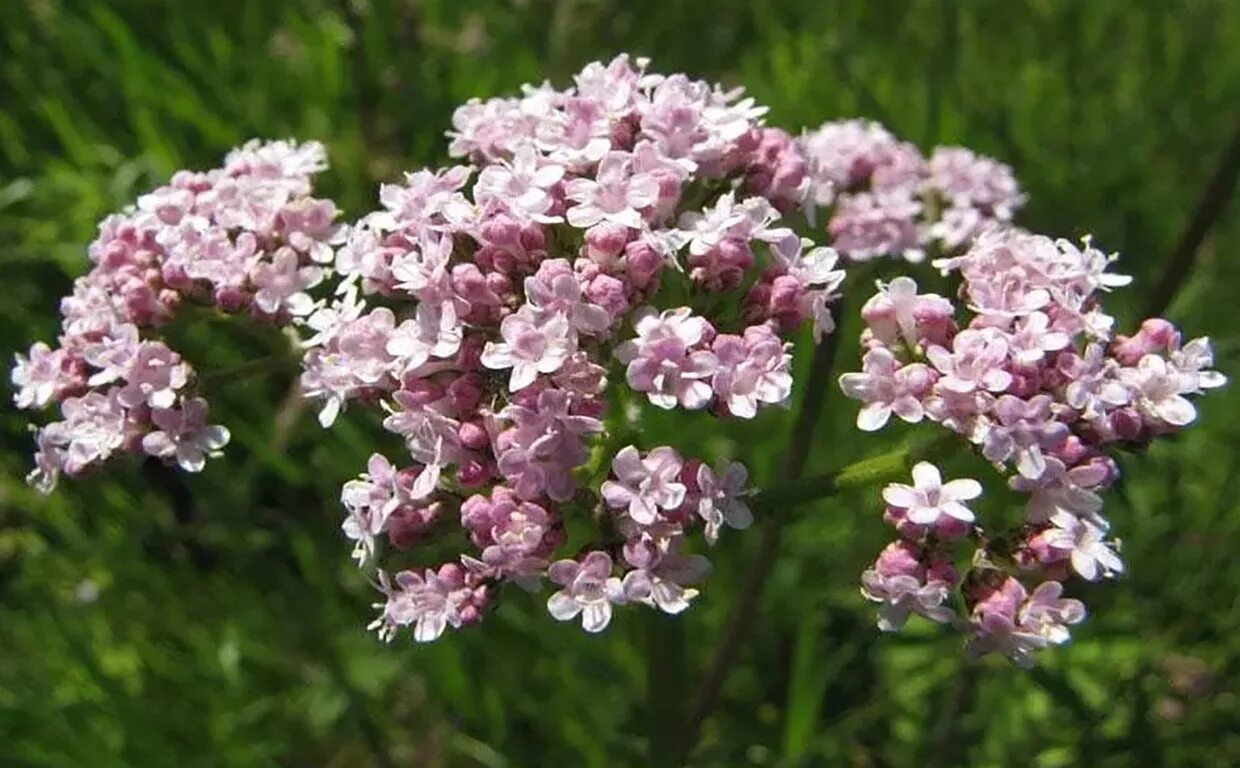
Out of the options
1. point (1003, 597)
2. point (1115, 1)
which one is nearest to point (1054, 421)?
point (1003, 597)

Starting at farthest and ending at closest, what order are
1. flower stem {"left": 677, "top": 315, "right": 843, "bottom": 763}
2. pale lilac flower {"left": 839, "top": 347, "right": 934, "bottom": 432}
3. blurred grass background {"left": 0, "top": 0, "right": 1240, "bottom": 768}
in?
blurred grass background {"left": 0, "top": 0, "right": 1240, "bottom": 768}
flower stem {"left": 677, "top": 315, "right": 843, "bottom": 763}
pale lilac flower {"left": 839, "top": 347, "right": 934, "bottom": 432}

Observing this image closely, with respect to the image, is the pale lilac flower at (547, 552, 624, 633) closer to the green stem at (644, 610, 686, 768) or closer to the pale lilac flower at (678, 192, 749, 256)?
the green stem at (644, 610, 686, 768)

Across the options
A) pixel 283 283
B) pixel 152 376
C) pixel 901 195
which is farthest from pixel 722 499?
pixel 901 195

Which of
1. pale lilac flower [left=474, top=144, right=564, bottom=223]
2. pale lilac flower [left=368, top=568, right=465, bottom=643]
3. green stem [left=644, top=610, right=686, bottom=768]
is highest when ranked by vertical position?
pale lilac flower [left=474, top=144, right=564, bottom=223]

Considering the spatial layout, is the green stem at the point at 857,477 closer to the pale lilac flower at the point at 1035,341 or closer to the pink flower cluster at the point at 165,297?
→ the pale lilac flower at the point at 1035,341

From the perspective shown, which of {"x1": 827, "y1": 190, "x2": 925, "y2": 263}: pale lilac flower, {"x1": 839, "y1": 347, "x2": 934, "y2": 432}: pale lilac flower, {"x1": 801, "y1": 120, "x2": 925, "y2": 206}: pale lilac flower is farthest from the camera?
{"x1": 801, "y1": 120, "x2": 925, "y2": 206}: pale lilac flower

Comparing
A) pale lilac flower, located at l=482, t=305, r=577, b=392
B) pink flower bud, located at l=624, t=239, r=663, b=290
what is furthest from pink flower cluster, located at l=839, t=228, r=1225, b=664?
pale lilac flower, located at l=482, t=305, r=577, b=392

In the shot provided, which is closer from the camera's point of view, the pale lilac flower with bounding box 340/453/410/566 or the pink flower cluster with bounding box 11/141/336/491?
the pale lilac flower with bounding box 340/453/410/566

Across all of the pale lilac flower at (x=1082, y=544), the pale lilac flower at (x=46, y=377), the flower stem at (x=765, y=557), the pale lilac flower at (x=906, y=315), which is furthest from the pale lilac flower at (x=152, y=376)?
the pale lilac flower at (x=1082, y=544)
